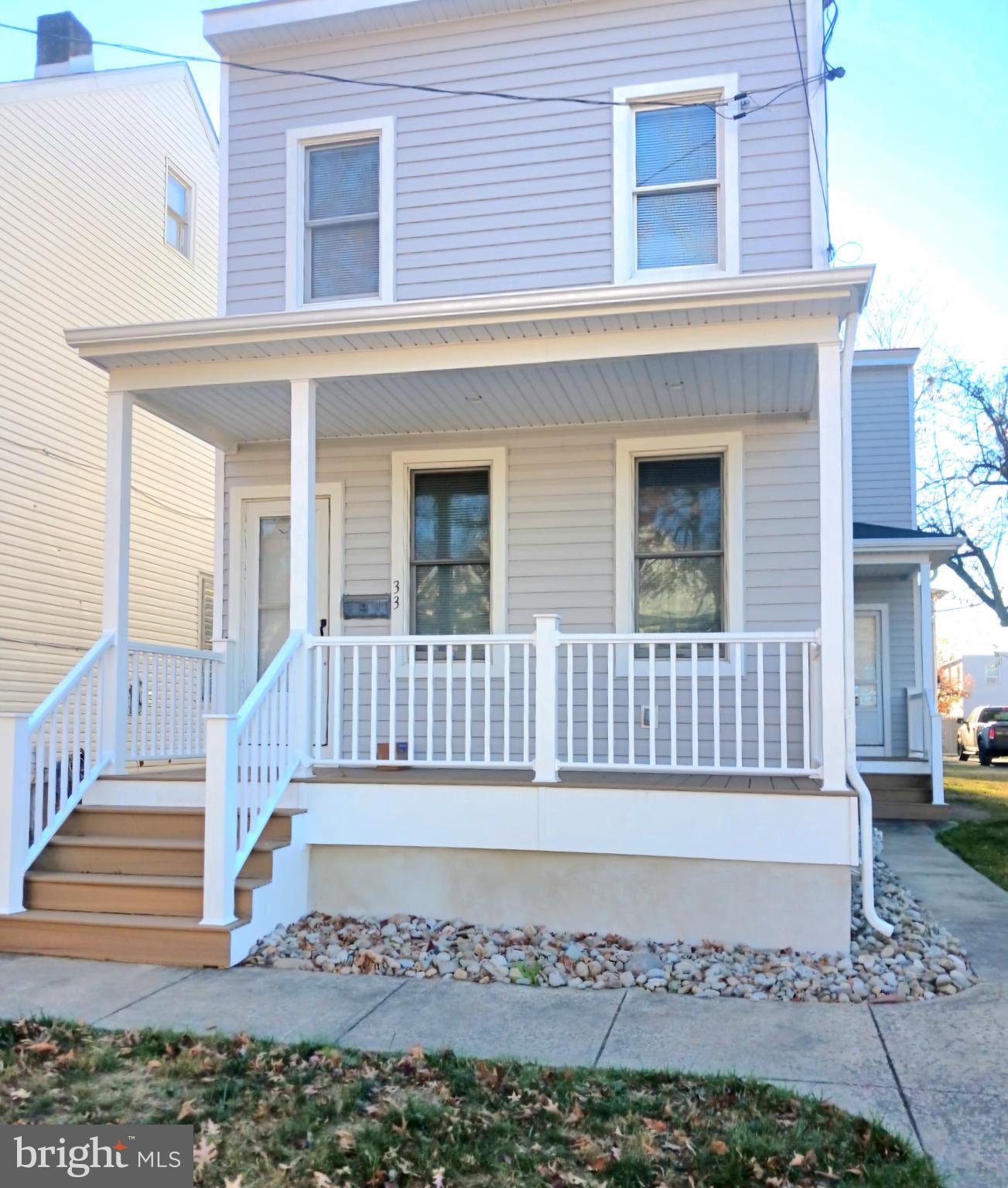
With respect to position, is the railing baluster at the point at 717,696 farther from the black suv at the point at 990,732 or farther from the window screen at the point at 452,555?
the black suv at the point at 990,732

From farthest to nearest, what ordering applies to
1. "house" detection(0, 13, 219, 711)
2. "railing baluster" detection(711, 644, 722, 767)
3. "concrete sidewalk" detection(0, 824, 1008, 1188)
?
"house" detection(0, 13, 219, 711)
"railing baluster" detection(711, 644, 722, 767)
"concrete sidewalk" detection(0, 824, 1008, 1188)

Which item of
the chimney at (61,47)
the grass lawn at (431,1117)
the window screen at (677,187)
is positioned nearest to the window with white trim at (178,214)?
the chimney at (61,47)

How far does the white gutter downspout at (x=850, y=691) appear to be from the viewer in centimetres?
574

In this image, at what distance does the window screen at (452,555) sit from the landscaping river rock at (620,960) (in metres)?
2.55

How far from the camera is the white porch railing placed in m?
7.09

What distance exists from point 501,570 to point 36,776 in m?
3.40

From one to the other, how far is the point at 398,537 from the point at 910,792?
676 cm

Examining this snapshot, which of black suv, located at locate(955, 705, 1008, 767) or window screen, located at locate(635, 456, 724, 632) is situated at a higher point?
window screen, located at locate(635, 456, 724, 632)

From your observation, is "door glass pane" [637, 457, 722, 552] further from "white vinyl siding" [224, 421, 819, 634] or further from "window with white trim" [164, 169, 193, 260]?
"window with white trim" [164, 169, 193, 260]

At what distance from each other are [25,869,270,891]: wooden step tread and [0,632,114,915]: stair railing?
0.14 metres

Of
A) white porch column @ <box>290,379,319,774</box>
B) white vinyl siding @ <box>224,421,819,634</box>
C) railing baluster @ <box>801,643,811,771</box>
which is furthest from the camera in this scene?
white vinyl siding @ <box>224,421,819,634</box>

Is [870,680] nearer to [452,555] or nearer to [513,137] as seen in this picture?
[452,555]

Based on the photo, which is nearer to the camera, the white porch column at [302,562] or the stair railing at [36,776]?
the stair railing at [36,776]

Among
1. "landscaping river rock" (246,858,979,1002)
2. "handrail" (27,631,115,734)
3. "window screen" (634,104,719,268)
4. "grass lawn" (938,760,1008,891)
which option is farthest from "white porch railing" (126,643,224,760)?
"grass lawn" (938,760,1008,891)
